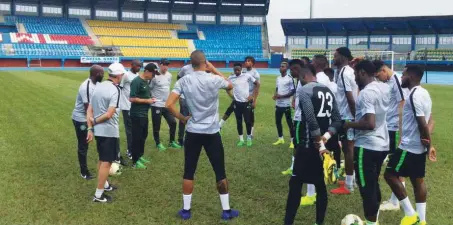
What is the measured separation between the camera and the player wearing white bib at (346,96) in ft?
21.5

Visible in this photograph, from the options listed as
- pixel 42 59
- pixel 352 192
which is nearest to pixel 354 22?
pixel 42 59

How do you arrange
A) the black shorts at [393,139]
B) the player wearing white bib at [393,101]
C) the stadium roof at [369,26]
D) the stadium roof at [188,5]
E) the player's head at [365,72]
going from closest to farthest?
the player's head at [365,72], the player wearing white bib at [393,101], the black shorts at [393,139], the stadium roof at [369,26], the stadium roof at [188,5]

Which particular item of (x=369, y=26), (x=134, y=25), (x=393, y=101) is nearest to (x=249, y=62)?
(x=393, y=101)

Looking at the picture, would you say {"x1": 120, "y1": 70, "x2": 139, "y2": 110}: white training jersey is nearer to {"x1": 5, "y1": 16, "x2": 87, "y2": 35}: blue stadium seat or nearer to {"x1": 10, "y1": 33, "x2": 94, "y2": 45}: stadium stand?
{"x1": 10, "y1": 33, "x2": 94, "y2": 45}: stadium stand

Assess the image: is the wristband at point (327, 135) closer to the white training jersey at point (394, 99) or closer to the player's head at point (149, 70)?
the white training jersey at point (394, 99)

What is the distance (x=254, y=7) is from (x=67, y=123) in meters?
56.5

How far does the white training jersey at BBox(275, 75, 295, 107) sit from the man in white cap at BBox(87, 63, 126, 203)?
4632mm

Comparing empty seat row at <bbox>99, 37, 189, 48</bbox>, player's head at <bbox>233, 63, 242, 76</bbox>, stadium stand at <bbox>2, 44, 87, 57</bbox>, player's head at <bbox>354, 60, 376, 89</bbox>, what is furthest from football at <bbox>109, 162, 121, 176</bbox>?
empty seat row at <bbox>99, 37, 189, 48</bbox>

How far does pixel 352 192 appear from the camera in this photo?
696 centimetres

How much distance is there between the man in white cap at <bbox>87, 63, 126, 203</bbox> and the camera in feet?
20.9

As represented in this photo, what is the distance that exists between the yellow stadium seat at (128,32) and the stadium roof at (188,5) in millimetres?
3680

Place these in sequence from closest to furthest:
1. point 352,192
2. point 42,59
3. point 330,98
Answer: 1. point 330,98
2. point 352,192
3. point 42,59

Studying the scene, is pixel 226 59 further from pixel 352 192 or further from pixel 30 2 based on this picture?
pixel 352 192

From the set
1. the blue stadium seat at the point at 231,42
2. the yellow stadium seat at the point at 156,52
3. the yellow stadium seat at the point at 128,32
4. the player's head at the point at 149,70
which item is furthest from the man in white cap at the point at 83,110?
the yellow stadium seat at the point at 128,32
